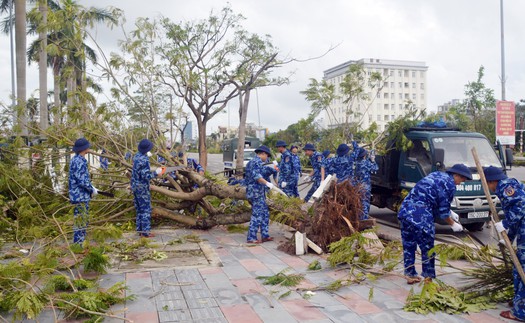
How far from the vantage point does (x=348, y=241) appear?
6.25 m

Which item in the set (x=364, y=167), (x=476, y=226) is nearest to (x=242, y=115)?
(x=364, y=167)

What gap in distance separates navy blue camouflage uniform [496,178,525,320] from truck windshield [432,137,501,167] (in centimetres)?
457

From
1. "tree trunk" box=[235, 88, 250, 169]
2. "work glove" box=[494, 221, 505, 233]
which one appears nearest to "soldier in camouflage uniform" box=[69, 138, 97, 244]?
"work glove" box=[494, 221, 505, 233]

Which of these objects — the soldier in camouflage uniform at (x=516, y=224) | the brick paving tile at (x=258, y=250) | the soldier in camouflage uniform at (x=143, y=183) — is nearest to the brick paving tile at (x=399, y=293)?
the soldier in camouflage uniform at (x=516, y=224)

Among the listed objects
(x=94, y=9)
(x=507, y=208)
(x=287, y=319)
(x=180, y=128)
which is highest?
(x=94, y=9)

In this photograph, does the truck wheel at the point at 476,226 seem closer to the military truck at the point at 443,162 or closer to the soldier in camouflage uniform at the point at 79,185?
the military truck at the point at 443,162

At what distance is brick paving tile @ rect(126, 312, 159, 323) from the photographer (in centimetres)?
449

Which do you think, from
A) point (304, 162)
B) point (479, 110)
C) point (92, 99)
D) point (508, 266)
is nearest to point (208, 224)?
point (92, 99)

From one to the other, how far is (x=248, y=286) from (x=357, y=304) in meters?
1.33

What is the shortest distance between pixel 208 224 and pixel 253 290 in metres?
4.05

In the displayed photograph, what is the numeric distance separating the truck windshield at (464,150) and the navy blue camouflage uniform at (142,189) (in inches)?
223

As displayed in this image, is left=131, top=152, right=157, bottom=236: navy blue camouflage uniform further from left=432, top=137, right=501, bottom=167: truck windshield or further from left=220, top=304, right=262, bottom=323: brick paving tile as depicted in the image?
left=432, top=137, right=501, bottom=167: truck windshield

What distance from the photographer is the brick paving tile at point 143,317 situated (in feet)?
14.7

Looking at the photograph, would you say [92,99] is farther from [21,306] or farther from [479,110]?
[479,110]
